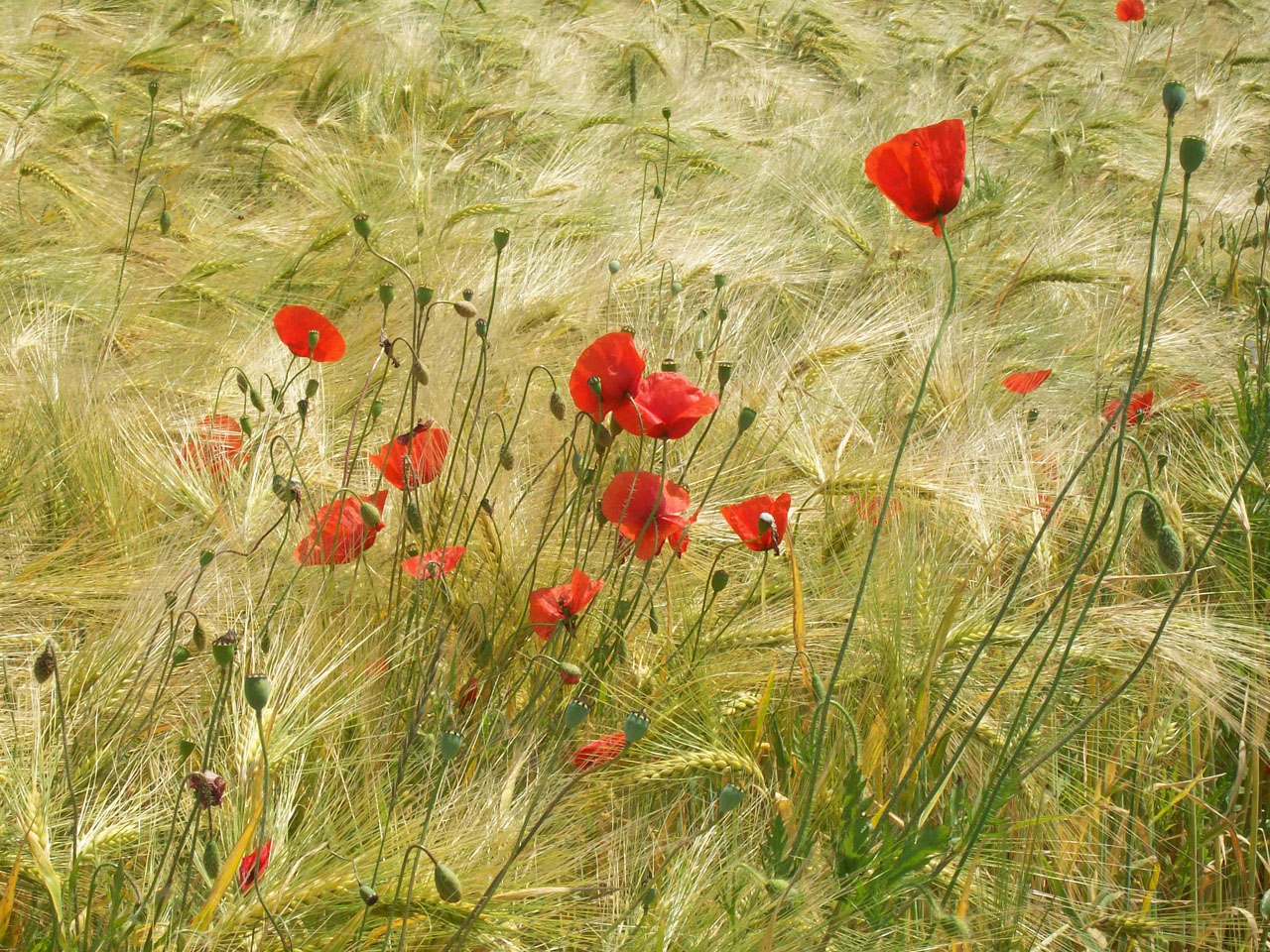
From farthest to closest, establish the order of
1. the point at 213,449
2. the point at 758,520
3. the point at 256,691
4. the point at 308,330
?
the point at 213,449 → the point at 308,330 → the point at 758,520 → the point at 256,691

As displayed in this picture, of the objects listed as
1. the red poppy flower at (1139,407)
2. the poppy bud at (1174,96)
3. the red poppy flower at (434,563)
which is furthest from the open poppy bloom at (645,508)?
the red poppy flower at (1139,407)

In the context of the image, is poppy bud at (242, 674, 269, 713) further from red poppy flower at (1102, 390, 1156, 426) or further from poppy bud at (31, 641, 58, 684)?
red poppy flower at (1102, 390, 1156, 426)

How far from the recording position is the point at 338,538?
1.16 meters

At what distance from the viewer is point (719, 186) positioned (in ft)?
9.71

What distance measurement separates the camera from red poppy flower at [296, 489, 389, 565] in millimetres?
1125

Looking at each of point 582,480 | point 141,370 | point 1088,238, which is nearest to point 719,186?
point 1088,238

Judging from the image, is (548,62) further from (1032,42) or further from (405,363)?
(1032,42)

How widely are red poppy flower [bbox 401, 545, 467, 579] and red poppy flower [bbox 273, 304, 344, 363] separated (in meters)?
0.30

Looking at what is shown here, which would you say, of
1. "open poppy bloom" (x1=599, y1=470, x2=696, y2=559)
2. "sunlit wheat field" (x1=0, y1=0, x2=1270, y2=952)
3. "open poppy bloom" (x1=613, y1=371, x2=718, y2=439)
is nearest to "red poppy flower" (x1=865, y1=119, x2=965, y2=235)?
"sunlit wheat field" (x1=0, y1=0, x2=1270, y2=952)

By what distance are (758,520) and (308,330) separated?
0.60 meters

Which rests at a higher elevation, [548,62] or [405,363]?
[548,62]

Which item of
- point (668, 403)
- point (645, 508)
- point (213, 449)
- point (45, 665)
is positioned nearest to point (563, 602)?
point (645, 508)

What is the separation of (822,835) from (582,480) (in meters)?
0.46

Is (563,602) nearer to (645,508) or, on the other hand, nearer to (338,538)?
(645,508)
